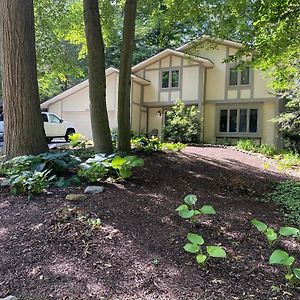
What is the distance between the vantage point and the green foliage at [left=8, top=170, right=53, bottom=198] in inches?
174

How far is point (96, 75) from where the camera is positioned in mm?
6805

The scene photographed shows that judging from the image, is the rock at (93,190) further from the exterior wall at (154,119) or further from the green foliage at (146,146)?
the exterior wall at (154,119)

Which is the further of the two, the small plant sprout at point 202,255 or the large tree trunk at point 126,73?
the large tree trunk at point 126,73

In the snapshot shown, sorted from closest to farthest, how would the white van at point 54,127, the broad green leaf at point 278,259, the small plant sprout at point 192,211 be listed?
the broad green leaf at point 278,259
the small plant sprout at point 192,211
the white van at point 54,127

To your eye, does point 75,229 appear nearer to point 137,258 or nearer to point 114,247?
point 114,247

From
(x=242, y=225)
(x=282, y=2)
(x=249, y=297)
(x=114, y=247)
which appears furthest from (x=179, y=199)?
(x=282, y=2)

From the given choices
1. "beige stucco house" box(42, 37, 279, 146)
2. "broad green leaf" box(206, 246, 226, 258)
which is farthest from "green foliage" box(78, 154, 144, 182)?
"beige stucco house" box(42, 37, 279, 146)

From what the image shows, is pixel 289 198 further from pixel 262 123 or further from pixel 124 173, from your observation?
pixel 262 123

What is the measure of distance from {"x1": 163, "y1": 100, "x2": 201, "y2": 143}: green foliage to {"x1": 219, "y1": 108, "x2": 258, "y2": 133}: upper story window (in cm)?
227

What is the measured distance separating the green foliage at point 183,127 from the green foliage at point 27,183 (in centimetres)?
1336

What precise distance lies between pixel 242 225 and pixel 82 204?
1.94 m

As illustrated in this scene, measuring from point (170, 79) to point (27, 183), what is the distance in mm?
16765

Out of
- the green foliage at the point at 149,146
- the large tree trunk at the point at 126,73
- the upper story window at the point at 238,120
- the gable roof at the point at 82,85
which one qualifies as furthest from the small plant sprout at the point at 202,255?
the gable roof at the point at 82,85

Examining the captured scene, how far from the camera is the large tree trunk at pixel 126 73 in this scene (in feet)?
26.1
